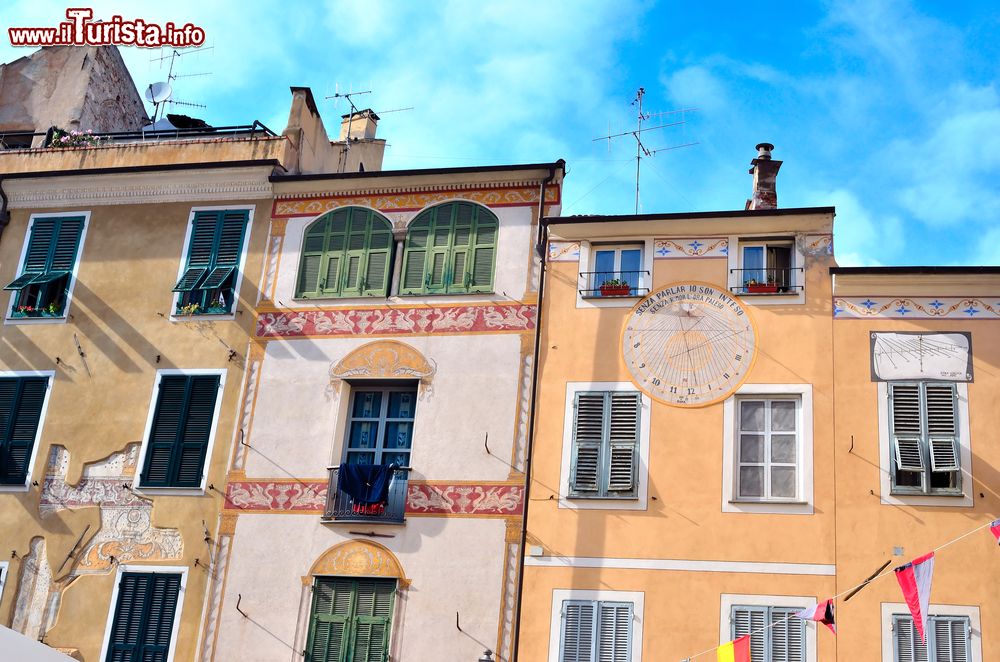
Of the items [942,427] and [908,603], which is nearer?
[908,603]

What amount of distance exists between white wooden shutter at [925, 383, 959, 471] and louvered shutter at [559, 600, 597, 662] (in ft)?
16.4

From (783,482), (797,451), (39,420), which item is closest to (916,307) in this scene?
(797,451)

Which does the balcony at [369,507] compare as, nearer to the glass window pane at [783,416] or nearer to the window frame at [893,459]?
the glass window pane at [783,416]

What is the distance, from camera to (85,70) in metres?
28.8

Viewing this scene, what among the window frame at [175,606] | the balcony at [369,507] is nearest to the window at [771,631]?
the balcony at [369,507]

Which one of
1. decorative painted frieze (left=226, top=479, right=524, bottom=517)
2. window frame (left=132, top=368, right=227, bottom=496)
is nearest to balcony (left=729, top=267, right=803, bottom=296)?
decorative painted frieze (left=226, top=479, right=524, bottom=517)

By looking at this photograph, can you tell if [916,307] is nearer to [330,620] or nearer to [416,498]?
[416,498]

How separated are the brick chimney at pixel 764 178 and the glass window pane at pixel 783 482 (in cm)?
495

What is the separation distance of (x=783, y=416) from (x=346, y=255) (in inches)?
295

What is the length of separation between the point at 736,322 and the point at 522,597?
5.00 metres

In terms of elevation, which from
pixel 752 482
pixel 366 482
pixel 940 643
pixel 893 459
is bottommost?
pixel 940 643

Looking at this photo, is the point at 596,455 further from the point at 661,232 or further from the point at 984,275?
the point at 984,275

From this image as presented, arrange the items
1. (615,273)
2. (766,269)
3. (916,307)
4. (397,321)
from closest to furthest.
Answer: (916,307) → (766,269) → (615,273) → (397,321)

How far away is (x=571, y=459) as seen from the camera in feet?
62.4
